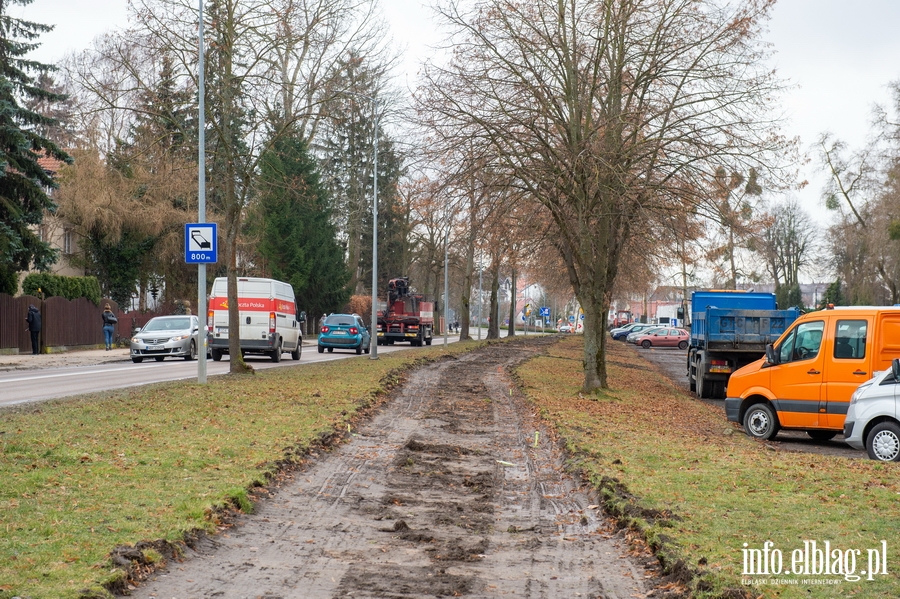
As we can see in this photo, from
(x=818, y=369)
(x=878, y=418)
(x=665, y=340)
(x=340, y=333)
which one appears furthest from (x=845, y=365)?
(x=665, y=340)

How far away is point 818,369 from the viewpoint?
1473 centimetres

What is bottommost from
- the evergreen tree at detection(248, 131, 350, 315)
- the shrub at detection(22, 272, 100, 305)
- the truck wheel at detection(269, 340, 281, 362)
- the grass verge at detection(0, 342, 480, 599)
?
the grass verge at detection(0, 342, 480, 599)

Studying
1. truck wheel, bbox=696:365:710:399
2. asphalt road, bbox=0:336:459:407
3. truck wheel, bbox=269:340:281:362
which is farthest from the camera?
truck wheel, bbox=269:340:281:362

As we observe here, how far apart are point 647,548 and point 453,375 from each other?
1902 cm

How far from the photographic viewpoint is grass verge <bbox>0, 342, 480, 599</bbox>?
591 cm

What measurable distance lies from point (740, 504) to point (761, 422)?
767 centimetres

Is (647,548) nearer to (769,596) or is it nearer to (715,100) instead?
(769,596)

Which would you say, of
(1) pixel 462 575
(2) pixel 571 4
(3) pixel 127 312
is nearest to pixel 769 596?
(1) pixel 462 575

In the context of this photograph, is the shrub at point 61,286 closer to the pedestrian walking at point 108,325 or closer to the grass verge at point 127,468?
the pedestrian walking at point 108,325

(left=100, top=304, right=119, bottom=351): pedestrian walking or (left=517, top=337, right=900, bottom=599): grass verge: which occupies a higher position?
(left=100, top=304, right=119, bottom=351): pedestrian walking

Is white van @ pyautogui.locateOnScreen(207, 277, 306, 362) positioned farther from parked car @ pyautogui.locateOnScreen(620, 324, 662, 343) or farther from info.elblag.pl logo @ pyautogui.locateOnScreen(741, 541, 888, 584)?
parked car @ pyautogui.locateOnScreen(620, 324, 662, 343)

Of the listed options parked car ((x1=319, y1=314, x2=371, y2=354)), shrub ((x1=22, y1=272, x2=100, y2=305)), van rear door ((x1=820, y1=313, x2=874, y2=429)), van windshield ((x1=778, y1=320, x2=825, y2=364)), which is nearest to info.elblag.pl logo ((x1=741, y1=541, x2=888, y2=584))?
van rear door ((x1=820, y1=313, x2=874, y2=429))

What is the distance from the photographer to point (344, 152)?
195 feet

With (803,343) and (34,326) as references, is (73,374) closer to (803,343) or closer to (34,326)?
(34,326)
